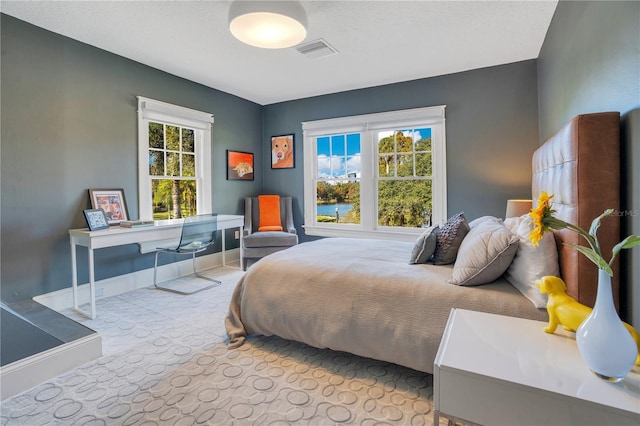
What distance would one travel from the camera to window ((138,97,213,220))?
3701 mm

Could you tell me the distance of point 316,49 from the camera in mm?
3219

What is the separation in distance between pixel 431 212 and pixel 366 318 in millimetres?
2794

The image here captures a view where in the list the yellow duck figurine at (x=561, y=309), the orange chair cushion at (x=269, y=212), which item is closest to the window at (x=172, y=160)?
the orange chair cushion at (x=269, y=212)

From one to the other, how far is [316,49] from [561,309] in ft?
9.99

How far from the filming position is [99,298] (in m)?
3.27

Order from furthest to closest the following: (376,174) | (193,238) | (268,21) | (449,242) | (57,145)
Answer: (376,174)
(193,238)
(57,145)
(268,21)
(449,242)

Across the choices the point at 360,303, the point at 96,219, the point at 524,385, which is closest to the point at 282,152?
the point at 96,219

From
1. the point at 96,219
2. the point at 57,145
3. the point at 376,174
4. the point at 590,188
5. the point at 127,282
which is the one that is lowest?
the point at 127,282

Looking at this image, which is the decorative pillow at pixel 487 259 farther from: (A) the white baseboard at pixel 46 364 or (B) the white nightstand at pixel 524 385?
(A) the white baseboard at pixel 46 364

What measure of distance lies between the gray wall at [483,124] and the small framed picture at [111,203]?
336 cm

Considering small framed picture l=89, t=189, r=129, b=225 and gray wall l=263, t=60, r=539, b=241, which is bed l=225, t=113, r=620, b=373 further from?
small framed picture l=89, t=189, r=129, b=225

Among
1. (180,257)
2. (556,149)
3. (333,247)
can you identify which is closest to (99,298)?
(180,257)

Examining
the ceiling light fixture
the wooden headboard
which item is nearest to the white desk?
the ceiling light fixture

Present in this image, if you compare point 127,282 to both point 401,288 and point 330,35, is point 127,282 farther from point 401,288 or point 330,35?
point 330,35
